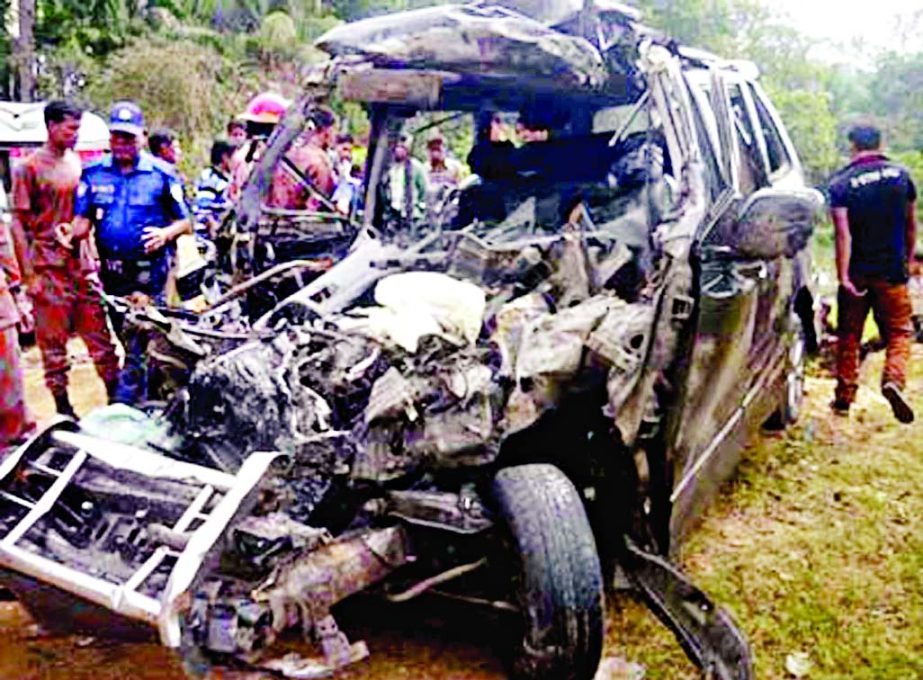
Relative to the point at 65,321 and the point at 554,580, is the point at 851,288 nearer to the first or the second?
the point at 554,580

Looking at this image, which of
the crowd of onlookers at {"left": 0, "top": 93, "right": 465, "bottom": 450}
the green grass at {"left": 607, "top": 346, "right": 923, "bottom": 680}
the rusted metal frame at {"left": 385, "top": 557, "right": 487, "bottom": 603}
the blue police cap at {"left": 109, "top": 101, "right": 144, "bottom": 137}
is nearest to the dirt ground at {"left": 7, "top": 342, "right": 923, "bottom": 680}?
the green grass at {"left": 607, "top": 346, "right": 923, "bottom": 680}

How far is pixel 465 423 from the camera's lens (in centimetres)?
315

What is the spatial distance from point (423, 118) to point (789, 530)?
2.60m

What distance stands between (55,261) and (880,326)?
4608 millimetres

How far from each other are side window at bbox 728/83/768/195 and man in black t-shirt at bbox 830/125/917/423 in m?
0.99

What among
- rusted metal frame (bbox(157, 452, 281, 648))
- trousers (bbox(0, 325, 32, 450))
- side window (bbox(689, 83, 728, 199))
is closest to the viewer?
rusted metal frame (bbox(157, 452, 281, 648))

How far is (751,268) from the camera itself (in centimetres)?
393

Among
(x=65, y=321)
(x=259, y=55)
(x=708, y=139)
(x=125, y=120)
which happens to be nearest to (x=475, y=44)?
(x=708, y=139)

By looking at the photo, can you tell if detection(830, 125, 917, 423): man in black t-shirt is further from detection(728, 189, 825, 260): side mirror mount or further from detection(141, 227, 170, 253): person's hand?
detection(141, 227, 170, 253): person's hand

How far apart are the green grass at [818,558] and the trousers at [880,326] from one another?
0.95ft

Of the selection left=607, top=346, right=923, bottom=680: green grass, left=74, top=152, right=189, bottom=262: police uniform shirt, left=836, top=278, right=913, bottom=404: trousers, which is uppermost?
left=74, top=152, right=189, bottom=262: police uniform shirt

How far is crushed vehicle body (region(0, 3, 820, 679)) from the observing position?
9.60ft

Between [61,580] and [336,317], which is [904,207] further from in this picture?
[61,580]

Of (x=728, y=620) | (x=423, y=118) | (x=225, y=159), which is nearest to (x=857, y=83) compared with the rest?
(x=225, y=159)
